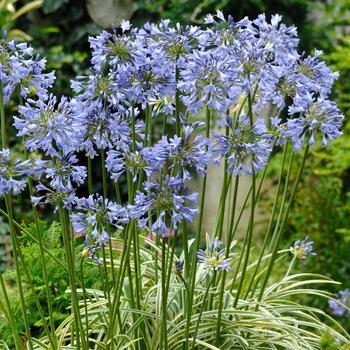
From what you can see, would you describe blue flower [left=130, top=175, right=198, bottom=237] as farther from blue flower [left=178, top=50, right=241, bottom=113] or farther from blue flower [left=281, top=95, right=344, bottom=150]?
blue flower [left=281, top=95, right=344, bottom=150]

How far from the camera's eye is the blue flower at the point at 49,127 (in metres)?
1.60

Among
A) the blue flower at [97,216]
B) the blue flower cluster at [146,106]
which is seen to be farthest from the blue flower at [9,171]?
the blue flower at [97,216]

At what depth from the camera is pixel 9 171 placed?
1646 mm

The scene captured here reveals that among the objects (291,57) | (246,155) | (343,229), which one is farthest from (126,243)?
(343,229)

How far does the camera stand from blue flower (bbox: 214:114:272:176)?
65.9 inches

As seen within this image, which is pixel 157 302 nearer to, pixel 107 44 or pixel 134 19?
pixel 107 44

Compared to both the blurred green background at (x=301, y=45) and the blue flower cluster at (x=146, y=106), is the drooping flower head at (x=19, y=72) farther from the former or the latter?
the blurred green background at (x=301, y=45)

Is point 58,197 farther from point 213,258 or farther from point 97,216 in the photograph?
point 213,258

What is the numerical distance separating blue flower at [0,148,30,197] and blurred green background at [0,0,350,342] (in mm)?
3018

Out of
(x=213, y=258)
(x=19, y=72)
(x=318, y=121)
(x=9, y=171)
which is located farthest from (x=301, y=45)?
(x=9, y=171)

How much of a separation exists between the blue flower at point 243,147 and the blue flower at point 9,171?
1.47 ft

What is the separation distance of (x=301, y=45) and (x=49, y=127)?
4.41 meters

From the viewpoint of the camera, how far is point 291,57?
71.8 inches

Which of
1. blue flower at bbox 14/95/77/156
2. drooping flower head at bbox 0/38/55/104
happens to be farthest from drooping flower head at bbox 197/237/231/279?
drooping flower head at bbox 0/38/55/104
